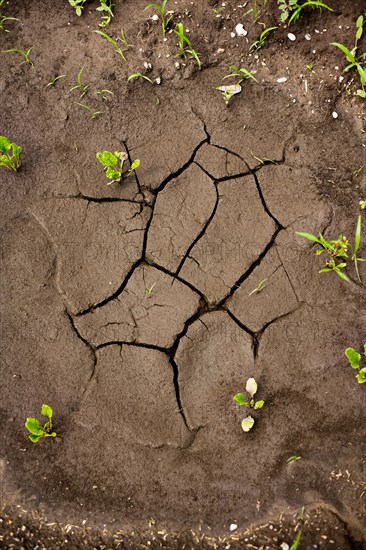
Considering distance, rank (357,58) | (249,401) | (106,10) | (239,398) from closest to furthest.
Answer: (239,398) → (249,401) → (357,58) → (106,10)

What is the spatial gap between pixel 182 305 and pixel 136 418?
2.40 feet

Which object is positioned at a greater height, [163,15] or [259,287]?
[163,15]

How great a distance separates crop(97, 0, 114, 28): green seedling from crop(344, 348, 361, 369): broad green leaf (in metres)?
2.71

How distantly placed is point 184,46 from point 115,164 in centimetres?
100

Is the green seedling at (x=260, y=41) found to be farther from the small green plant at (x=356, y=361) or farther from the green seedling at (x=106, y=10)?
the small green plant at (x=356, y=361)

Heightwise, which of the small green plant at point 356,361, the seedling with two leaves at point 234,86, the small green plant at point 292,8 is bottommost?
the small green plant at point 356,361

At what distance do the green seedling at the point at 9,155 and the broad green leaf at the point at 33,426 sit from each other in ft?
5.28

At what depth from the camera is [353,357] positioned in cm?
335

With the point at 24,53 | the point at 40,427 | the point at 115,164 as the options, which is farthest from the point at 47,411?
the point at 24,53

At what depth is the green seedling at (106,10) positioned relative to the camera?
3934 millimetres

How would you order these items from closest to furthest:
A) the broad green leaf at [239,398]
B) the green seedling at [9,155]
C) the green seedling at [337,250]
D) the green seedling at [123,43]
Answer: the broad green leaf at [239,398] → the green seedling at [337,250] → the green seedling at [9,155] → the green seedling at [123,43]

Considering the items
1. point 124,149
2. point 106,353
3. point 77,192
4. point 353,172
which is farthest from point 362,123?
point 106,353

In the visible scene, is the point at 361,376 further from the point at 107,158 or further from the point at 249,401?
the point at 107,158

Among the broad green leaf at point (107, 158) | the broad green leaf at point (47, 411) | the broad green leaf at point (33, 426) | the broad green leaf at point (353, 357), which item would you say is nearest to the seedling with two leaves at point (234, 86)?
the broad green leaf at point (107, 158)
